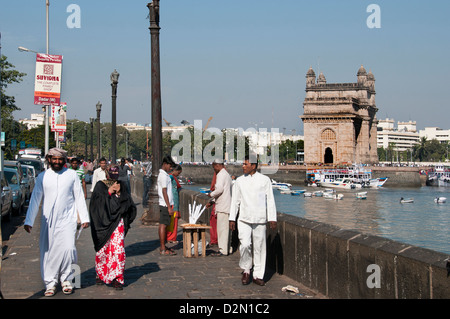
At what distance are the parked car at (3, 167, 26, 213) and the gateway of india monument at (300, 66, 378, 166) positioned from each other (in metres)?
84.6

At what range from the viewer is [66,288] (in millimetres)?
7398

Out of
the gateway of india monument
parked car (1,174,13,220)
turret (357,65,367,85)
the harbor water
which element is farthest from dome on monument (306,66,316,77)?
parked car (1,174,13,220)

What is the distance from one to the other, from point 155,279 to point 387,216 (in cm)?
4191

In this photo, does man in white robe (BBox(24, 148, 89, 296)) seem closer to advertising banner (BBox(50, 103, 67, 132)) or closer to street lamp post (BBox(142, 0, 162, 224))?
street lamp post (BBox(142, 0, 162, 224))

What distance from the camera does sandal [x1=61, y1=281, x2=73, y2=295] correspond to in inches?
291

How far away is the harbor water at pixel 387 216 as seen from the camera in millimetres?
35875

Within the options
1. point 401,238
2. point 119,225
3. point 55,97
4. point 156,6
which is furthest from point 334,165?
point 119,225

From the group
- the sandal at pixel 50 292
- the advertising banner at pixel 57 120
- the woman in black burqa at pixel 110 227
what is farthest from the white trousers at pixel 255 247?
the advertising banner at pixel 57 120

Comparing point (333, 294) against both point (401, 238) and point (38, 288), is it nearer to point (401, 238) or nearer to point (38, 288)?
point (38, 288)

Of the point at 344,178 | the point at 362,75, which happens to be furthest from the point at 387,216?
the point at 362,75

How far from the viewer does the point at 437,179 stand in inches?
4144

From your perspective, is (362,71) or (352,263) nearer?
(352,263)

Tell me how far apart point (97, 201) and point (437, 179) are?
343 ft

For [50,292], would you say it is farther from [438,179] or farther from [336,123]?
[438,179]
